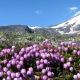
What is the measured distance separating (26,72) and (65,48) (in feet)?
8.99

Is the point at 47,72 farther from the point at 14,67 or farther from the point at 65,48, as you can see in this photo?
the point at 65,48

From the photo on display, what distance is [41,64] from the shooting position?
11109mm

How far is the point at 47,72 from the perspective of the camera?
35.5ft

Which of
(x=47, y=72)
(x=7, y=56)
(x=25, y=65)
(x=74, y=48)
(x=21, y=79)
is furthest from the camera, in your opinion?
(x=74, y=48)

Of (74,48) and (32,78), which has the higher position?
(74,48)

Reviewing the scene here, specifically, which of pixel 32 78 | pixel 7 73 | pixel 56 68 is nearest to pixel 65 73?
pixel 56 68

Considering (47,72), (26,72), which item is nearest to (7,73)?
(26,72)

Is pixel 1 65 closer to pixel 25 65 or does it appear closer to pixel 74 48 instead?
pixel 25 65

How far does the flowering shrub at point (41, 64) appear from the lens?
1059 cm

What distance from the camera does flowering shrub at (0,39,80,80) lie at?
10586mm

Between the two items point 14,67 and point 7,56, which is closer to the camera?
point 14,67

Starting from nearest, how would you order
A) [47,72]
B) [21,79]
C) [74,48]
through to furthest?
[21,79]
[47,72]
[74,48]

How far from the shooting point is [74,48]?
13266 mm

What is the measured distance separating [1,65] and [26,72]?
1466 mm
